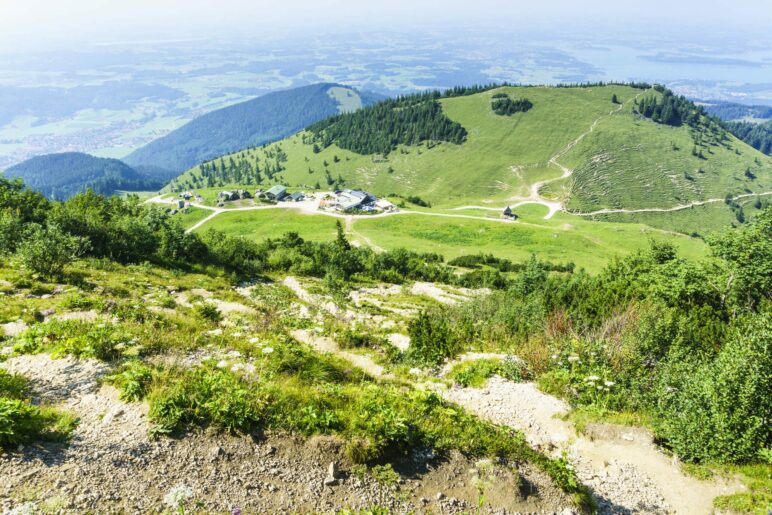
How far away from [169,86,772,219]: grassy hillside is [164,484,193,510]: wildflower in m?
126

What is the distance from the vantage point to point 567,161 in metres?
155

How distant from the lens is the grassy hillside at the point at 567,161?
5694 inches

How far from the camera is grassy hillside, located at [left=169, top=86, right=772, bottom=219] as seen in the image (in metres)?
145

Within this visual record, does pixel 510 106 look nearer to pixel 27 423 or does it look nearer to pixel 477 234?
pixel 477 234

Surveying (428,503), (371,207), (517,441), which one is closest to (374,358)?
(517,441)

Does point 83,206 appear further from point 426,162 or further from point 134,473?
point 426,162

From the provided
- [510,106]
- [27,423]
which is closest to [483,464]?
[27,423]

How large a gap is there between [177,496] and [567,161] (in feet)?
565

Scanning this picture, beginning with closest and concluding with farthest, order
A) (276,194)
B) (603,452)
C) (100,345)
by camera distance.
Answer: (100,345), (603,452), (276,194)

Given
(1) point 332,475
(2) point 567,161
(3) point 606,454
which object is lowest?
(2) point 567,161

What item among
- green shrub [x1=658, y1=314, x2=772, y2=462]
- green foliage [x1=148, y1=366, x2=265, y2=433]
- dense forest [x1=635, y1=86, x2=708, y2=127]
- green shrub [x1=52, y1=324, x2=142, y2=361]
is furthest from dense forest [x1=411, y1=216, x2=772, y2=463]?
dense forest [x1=635, y1=86, x2=708, y2=127]

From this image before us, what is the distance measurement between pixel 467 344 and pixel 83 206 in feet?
135

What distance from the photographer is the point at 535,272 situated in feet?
131

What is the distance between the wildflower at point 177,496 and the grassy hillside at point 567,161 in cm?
12581
